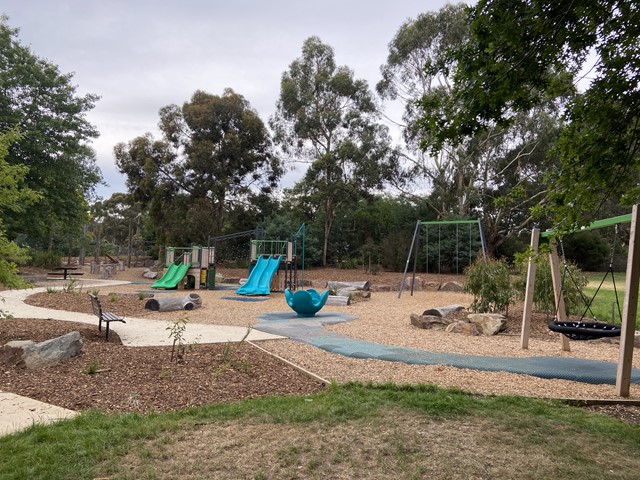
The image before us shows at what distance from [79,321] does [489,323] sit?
732cm

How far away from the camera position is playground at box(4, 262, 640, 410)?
4.76m

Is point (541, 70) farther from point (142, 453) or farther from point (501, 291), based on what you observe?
point (501, 291)

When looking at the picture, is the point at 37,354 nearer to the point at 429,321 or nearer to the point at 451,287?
the point at 429,321

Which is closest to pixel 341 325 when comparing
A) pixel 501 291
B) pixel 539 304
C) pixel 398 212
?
pixel 501 291

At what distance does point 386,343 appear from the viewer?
7195mm

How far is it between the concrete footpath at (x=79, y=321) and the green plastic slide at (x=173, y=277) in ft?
19.4

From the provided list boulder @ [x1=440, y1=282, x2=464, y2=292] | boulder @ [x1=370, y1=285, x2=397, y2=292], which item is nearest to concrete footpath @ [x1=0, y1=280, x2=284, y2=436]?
boulder @ [x1=370, y1=285, x2=397, y2=292]

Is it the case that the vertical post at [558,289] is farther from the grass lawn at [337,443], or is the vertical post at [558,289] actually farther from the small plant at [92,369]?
the small plant at [92,369]

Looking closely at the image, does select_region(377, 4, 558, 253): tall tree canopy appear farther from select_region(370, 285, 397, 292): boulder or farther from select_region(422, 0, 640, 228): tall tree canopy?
select_region(422, 0, 640, 228): tall tree canopy

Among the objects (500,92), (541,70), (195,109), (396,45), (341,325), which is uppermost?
(396,45)

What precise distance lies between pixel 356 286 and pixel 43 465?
15.5 meters

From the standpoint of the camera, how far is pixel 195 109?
26.6 meters

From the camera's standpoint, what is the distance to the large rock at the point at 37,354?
505 cm

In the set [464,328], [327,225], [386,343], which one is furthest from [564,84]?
[327,225]
